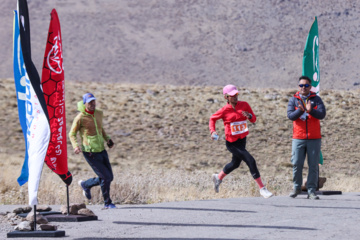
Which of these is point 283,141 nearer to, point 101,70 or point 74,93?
point 74,93

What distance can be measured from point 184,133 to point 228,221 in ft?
102

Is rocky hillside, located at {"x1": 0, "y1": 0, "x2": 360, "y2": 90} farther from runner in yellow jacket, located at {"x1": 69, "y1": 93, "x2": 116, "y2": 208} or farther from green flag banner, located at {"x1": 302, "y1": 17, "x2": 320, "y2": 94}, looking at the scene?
runner in yellow jacket, located at {"x1": 69, "y1": 93, "x2": 116, "y2": 208}

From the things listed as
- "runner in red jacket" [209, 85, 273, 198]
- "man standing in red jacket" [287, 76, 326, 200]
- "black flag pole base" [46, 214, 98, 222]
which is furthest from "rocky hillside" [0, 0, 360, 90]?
"black flag pole base" [46, 214, 98, 222]

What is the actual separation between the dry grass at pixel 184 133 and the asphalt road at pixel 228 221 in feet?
28.6

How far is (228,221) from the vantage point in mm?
10469

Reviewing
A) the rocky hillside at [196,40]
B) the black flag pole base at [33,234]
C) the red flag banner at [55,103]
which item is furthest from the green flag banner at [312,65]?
the rocky hillside at [196,40]

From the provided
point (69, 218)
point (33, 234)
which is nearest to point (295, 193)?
point (69, 218)

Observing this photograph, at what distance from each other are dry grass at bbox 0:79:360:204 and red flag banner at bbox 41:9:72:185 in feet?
37.3

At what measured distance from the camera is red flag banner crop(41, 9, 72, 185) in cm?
1002

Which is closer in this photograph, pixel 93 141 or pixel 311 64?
pixel 93 141

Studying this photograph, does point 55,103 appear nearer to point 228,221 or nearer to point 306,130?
point 228,221

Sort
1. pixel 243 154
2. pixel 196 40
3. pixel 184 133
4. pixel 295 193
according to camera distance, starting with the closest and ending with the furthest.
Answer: pixel 243 154
pixel 295 193
pixel 184 133
pixel 196 40

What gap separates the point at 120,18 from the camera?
136 m

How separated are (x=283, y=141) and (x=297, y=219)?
29.2 meters
